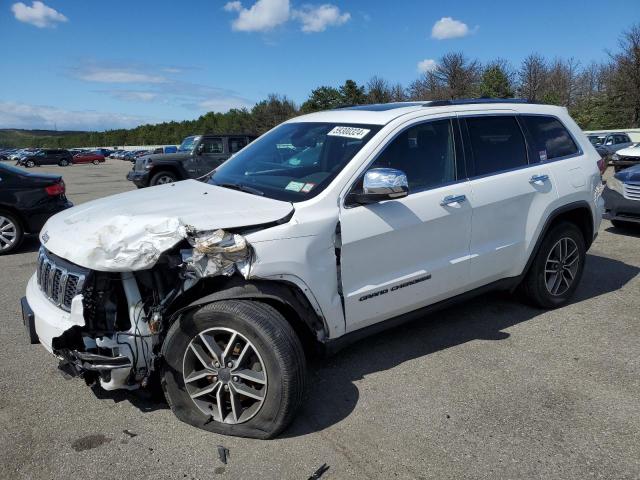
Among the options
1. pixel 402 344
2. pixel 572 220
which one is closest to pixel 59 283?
pixel 402 344

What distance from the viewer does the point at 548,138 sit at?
4.57 metres

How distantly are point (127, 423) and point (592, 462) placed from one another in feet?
8.57

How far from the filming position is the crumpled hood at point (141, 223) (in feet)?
8.97

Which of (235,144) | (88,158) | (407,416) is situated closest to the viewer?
(407,416)

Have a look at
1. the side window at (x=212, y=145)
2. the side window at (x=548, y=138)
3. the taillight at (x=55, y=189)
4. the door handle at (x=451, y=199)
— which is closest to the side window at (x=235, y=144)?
the side window at (x=212, y=145)

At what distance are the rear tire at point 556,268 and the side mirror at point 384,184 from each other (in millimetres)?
2005

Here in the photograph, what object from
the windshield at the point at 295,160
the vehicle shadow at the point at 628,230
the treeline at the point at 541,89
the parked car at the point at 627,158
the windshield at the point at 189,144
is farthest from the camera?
the treeline at the point at 541,89

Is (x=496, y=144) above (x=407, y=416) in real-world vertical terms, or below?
above

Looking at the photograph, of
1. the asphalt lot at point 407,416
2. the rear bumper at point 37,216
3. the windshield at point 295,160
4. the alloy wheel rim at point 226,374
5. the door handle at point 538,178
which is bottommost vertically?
the asphalt lot at point 407,416

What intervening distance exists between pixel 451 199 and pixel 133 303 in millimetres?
2253

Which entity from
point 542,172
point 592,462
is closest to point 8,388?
point 592,462

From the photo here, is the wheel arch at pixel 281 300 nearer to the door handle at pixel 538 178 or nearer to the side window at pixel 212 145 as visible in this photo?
the door handle at pixel 538 178

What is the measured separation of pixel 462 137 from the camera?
12.9 ft

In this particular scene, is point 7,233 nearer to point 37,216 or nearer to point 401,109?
point 37,216
